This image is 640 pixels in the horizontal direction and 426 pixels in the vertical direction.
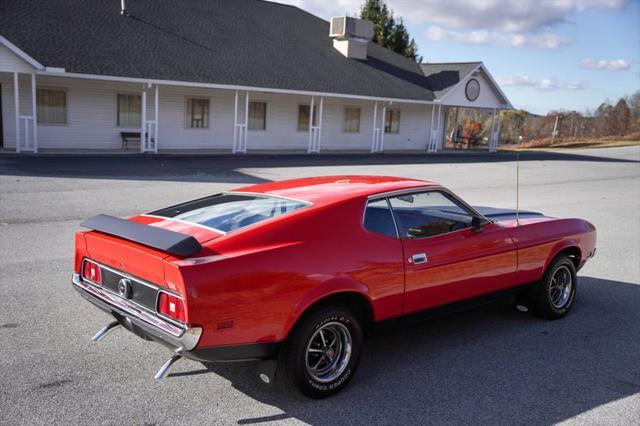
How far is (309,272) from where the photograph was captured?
153 inches

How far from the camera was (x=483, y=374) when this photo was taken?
15.1 feet

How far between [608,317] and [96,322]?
5178 mm

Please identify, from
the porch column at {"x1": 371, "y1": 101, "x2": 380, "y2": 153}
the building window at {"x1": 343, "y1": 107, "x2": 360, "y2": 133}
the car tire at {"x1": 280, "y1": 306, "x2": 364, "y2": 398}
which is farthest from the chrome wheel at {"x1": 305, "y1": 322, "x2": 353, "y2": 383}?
the building window at {"x1": 343, "y1": 107, "x2": 360, "y2": 133}

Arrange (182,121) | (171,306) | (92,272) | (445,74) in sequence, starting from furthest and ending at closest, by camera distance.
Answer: (445,74) < (182,121) < (92,272) < (171,306)

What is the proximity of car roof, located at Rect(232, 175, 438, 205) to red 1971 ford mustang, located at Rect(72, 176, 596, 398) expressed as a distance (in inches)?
0.7

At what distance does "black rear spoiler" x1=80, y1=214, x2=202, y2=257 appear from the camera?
3604 mm

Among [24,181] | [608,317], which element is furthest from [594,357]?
[24,181]

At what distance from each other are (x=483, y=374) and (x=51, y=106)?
20401 mm

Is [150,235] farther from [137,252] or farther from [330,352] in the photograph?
[330,352]

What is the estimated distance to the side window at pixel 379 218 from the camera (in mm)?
4453

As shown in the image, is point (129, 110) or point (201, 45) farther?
point (201, 45)

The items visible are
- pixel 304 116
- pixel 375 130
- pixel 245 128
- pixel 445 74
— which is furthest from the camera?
pixel 445 74

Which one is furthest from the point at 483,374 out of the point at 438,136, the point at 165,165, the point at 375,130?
the point at 438,136

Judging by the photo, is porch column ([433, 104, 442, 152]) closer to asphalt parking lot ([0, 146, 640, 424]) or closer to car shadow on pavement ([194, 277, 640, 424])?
asphalt parking lot ([0, 146, 640, 424])
